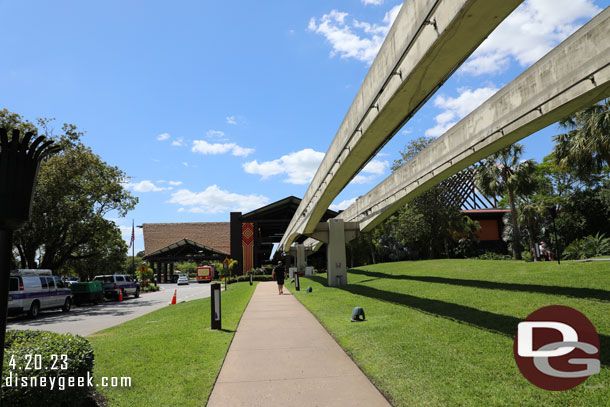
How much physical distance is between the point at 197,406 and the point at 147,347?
3.94 metres

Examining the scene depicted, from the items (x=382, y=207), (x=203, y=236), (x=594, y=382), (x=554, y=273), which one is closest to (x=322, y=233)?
(x=382, y=207)

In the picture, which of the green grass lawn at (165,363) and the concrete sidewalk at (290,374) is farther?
the green grass lawn at (165,363)

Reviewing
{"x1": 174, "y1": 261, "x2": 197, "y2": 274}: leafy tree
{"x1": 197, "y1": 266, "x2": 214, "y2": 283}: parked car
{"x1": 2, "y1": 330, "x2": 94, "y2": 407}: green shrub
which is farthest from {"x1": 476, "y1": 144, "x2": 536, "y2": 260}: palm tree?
{"x1": 174, "y1": 261, "x2": 197, "y2": 274}: leafy tree

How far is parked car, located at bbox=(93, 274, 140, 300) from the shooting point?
29.6 meters

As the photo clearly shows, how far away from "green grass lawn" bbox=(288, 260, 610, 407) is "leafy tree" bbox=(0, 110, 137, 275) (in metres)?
18.7

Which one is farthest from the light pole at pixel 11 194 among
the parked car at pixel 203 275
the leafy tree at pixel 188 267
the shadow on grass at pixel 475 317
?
the leafy tree at pixel 188 267

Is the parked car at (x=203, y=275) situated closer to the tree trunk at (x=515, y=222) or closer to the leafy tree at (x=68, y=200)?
the leafy tree at (x=68, y=200)

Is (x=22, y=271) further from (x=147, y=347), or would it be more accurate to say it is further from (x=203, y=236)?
(x=203, y=236)

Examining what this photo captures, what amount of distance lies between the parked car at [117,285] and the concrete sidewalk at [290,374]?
23500 mm

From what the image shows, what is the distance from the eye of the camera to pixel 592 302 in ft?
34.3

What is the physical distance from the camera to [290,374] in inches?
237

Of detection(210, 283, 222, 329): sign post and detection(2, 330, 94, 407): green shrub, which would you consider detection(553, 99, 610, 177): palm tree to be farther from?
detection(2, 330, 94, 407): green shrub

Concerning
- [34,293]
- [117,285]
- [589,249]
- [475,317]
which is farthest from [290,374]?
[117,285]

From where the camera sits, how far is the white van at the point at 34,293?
1786 centimetres
